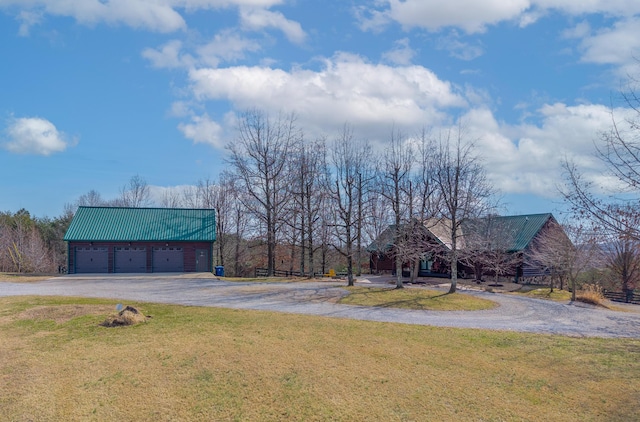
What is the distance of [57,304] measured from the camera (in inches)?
622

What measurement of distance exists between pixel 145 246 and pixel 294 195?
465 inches

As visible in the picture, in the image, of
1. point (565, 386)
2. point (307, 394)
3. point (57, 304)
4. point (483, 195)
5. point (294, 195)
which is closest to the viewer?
point (307, 394)

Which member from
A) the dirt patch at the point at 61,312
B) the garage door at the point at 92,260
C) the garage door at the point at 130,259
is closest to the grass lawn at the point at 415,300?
the dirt patch at the point at 61,312

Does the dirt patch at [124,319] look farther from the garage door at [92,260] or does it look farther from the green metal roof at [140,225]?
the garage door at [92,260]

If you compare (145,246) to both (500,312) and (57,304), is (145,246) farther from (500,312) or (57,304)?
(500,312)

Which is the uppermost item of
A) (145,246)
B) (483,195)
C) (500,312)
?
(483,195)

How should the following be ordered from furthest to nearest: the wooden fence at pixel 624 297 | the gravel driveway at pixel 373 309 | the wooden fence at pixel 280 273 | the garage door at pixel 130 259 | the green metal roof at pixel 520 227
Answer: the wooden fence at pixel 280 273
the green metal roof at pixel 520 227
the garage door at pixel 130 259
the wooden fence at pixel 624 297
the gravel driveway at pixel 373 309

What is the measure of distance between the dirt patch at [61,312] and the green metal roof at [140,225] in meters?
20.1

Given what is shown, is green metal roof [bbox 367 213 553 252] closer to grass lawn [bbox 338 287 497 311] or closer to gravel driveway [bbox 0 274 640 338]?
grass lawn [bbox 338 287 497 311]

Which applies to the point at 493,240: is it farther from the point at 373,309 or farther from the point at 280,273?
the point at 373,309

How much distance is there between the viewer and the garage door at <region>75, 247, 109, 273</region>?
33.4m

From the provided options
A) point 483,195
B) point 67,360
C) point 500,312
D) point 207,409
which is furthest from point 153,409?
point 483,195

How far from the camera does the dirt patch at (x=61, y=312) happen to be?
13422 mm

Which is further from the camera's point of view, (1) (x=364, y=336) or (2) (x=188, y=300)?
(2) (x=188, y=300)
